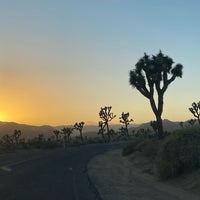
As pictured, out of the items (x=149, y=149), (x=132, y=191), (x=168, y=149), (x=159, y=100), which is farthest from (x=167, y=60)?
(x=132, y=191)

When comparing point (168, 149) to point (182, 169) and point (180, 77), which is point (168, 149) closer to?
point (182, 169)

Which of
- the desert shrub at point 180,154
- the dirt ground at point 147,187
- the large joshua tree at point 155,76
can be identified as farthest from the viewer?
the large joshua tree at point 155,76

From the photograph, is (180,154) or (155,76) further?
(155,76)

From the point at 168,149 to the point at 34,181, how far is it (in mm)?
5679

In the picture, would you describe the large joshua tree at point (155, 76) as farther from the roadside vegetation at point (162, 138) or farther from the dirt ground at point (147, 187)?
→ the dirt ground at point (147, 187)

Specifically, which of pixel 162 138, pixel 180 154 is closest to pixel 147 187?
pixel 180 154

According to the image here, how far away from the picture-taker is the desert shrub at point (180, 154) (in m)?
18.5

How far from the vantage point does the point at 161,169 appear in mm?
19359

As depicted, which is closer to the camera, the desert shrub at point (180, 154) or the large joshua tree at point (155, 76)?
the desert shrub at point (180, 154)

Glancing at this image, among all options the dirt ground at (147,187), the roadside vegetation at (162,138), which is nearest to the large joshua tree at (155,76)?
the roadside vegetation at (162,138)

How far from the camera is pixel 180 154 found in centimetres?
1872

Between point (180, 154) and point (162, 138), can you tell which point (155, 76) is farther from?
point (180, 154)

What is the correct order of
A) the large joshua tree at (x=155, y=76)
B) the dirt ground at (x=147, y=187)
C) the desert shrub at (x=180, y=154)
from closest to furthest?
the dirt ground at (x=147, y=187), the desert shrub at (x=180, y=154), the large joshua tree at (x=155, y=76)

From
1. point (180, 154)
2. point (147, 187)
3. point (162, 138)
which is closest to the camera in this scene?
point (147, 187)
